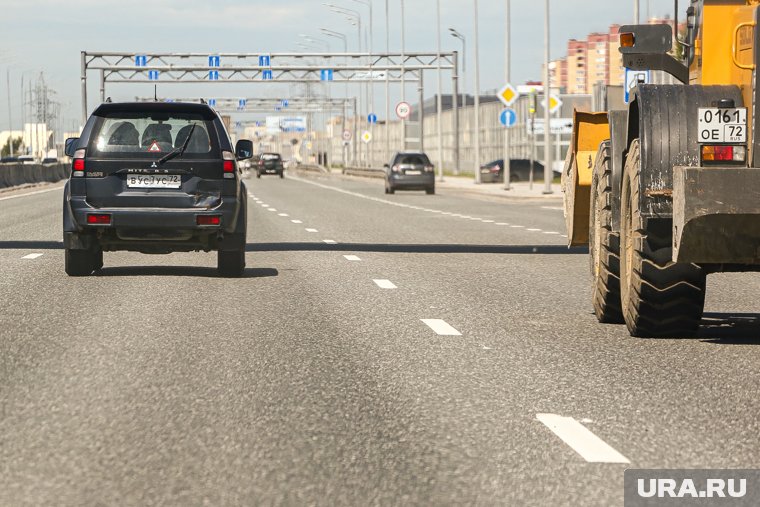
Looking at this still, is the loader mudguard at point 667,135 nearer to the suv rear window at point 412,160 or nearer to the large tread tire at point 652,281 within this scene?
the large tread tire at point 652,281

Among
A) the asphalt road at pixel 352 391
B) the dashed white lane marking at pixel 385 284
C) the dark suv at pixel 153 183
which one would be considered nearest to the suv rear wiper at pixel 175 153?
the dark suv at pixel 153 183

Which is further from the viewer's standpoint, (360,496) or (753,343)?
(753,343)

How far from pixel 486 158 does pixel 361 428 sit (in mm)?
91657

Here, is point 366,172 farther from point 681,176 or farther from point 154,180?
point 681,176

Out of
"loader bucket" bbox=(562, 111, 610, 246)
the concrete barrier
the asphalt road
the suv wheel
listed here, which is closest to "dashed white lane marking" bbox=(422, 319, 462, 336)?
the asphalt road

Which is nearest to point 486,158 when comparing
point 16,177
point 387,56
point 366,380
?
point 387,56

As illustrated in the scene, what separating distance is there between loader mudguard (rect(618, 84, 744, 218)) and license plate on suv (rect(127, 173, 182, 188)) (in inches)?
263

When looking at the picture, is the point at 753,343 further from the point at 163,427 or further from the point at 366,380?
the point at 163,427

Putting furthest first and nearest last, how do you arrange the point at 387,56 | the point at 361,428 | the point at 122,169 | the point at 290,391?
the point at 387,56 → the point at 122,169 → the point at 290,391 → the point at 361,428

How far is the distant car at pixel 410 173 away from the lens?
56.6 m

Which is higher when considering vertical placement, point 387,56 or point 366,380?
point 387,56

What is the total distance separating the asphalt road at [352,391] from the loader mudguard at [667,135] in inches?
38.2

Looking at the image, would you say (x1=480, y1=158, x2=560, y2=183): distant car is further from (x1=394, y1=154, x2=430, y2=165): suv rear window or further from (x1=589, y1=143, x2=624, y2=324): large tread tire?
(x1=589, y1=143, x2=624, y2=324): large tread tire

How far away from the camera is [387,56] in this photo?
88.4m
